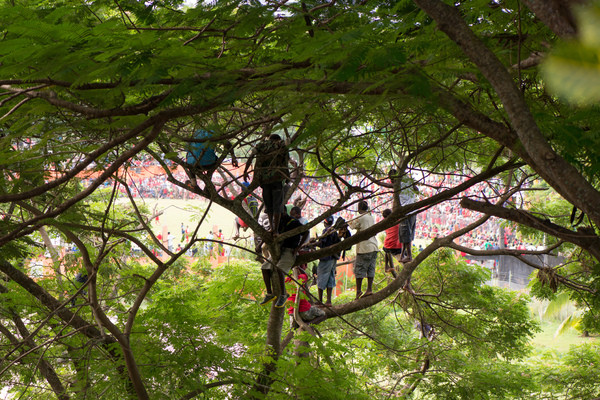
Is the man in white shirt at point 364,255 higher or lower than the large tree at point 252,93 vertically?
higher

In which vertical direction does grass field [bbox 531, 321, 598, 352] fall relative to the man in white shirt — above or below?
above

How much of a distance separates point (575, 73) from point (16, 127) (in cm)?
267

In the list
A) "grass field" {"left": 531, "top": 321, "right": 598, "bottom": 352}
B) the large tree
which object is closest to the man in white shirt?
the large tree

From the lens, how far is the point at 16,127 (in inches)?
97.8

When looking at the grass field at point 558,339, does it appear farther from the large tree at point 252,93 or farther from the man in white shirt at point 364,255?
the large tree at point 252,93

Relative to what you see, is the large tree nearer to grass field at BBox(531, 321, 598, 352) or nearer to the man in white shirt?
the man in white shirt

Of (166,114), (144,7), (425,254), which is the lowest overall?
(166,114)

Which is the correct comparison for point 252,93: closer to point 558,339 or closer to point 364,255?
point 364,255

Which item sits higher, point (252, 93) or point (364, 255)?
point (364, 255)

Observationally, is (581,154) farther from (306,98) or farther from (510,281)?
(510,281)

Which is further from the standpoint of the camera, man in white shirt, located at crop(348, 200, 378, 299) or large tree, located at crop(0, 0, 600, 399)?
man in white shirt, located at crop(348, 200, 378, 299)

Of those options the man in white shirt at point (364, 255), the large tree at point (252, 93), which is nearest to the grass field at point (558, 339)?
the man in white shirt at point (364, 255)

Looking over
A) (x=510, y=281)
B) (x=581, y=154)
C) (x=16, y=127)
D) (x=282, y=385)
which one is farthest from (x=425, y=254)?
(x=510, y=281)

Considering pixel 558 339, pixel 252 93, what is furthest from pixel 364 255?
pixel 558 339
